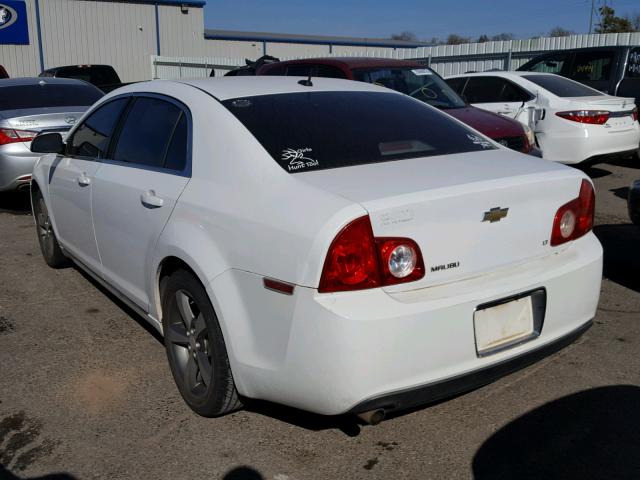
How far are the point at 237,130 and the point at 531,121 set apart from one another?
6983mm

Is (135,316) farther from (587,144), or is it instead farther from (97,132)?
(587,144)

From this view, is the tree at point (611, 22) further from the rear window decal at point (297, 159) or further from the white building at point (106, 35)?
the rear window decal at point (297, 159)

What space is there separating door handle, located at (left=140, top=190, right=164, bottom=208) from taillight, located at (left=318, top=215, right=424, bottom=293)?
1.22 meters

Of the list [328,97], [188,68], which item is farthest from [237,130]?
[188,68]

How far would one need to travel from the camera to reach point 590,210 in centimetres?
319

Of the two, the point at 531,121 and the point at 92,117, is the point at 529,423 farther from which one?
the point at 531,121

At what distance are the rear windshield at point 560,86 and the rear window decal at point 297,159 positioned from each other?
7.06 meters

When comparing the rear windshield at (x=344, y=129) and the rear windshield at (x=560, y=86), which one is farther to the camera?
the rear windshield at (x=560, y=86)

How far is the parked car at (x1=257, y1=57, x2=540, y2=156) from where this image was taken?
24.1ft

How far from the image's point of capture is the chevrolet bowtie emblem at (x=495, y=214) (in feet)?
8.96

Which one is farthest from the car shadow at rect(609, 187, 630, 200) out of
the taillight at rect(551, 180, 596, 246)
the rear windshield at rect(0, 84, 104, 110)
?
the rear windshield at rect(0, 84, 104, 110)

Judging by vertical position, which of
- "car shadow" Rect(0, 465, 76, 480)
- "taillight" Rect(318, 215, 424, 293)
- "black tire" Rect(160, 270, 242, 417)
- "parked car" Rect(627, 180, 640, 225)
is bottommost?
"car shadow" Rect(0, 465, 76, 480)

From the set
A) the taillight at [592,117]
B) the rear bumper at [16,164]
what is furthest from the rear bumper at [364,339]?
the taillight at [592,117]

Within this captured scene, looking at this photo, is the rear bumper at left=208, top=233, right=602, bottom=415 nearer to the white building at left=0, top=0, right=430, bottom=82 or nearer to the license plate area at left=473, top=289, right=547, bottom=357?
the license plate area at left=473, top=289, right=547, bottom=357
